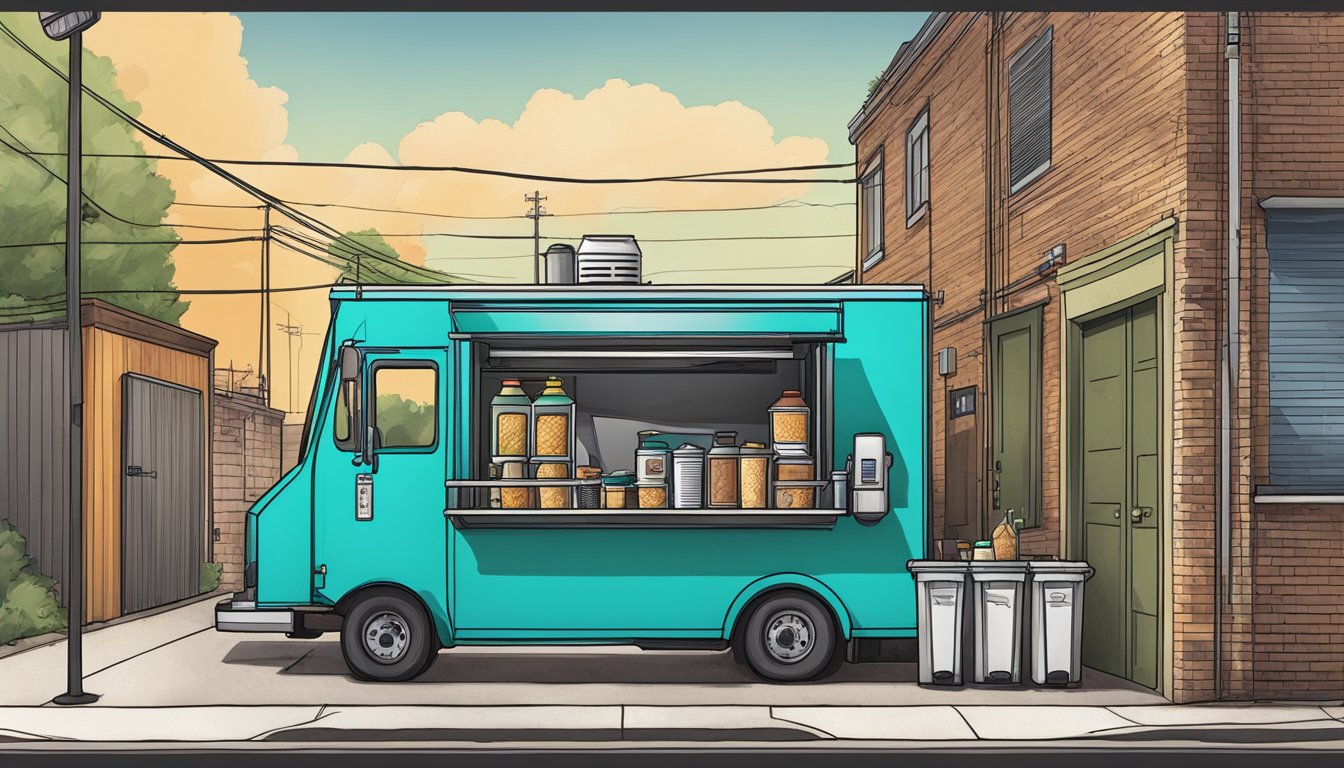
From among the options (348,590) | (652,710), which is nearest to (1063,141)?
(652,710)

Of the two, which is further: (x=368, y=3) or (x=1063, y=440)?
(x=1063, y=440)

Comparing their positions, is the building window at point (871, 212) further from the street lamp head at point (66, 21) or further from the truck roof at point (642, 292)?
the street lamp head at point (66, 21)

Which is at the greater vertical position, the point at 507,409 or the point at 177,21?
the point at 177,21

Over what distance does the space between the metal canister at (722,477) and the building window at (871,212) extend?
9.34m

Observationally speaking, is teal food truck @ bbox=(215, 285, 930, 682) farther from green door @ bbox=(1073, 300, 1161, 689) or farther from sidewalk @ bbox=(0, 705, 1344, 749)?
green door @ bbox=(1073, 300, 1161, 689)

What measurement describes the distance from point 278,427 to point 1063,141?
1369 centimetres

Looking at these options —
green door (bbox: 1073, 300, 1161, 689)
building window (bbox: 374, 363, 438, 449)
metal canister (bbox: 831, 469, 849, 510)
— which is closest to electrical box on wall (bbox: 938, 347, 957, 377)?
green door (bbox: 1073, 300, 1161, 689)

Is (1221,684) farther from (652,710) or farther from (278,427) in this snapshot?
(278,427)

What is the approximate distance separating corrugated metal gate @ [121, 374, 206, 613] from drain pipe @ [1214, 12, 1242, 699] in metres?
10.8

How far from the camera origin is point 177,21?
28.4 metres

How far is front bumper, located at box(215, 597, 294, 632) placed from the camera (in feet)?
33.5

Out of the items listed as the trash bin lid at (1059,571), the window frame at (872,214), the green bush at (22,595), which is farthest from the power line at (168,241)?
the trash bin lid at (1059,571)

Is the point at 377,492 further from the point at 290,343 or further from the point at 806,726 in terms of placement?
the point at 290,343

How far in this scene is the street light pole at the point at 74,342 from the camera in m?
9.62
